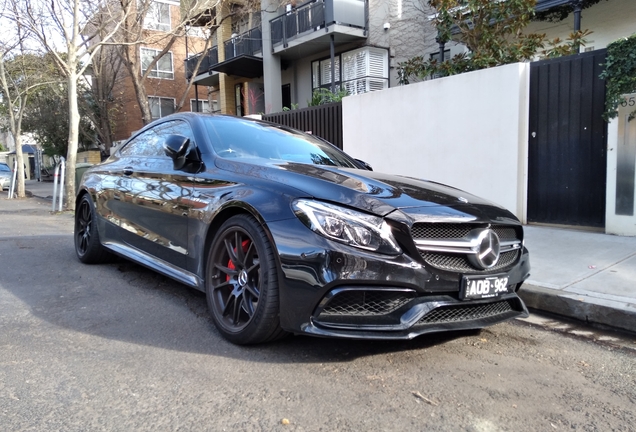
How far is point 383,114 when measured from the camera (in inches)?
369

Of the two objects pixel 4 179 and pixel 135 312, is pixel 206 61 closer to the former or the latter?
pixel 4 179

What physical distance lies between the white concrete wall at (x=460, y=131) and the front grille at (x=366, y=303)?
541 centimetres

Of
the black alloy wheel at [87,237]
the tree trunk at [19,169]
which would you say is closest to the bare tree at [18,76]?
the tree trunk at [19,169]

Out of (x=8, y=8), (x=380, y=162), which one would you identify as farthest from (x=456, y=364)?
(x=8, y=8)

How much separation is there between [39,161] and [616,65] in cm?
3646

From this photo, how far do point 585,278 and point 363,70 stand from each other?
13.4 meters

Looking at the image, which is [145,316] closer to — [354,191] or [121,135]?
[354,191]

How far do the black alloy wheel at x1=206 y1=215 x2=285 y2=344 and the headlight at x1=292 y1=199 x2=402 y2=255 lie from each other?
34cm

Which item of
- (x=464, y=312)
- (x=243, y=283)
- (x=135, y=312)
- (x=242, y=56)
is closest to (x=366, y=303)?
(x=464, y=312)

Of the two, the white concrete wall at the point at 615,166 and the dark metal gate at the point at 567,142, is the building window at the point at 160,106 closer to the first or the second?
the dark metal gate at the point at 567,142

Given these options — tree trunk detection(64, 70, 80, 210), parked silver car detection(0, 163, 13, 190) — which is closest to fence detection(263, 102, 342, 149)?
tree trunk detection(64, 70, 80, 210)

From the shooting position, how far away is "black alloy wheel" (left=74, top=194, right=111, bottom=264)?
540cm

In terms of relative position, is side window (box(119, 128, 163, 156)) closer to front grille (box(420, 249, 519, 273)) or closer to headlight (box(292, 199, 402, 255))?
headlight (box(292, 199, 402, 255))

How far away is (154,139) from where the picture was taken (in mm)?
4816
